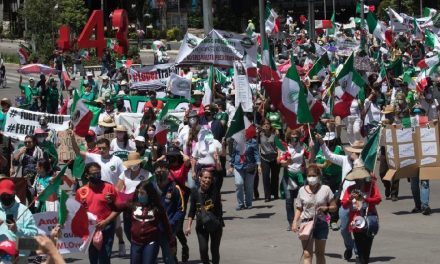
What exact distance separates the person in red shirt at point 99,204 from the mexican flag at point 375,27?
2636 cm

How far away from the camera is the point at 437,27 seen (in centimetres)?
3850

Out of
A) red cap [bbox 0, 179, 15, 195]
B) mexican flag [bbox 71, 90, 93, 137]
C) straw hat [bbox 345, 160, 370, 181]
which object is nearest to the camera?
red cap [bbox 0, 179, 15, 195]

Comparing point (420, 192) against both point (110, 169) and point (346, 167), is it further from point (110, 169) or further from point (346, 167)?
point (110, 169)

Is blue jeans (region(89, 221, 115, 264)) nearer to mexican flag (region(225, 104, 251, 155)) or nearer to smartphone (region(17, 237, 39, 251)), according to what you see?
mexican flag (region(225, 104, 251, 155))

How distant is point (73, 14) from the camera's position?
201ft

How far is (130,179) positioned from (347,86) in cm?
749

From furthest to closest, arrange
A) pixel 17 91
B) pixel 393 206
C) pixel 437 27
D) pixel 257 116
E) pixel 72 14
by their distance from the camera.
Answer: pixel 72 14 < pixel 17 91 < pixel 437 27 < pixel 257 116 < pixel 393 206

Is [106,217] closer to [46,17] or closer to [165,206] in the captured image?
[165,206]

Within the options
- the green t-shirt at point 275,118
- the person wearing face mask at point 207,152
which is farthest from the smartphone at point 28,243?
the green t-shirt at point 275,118

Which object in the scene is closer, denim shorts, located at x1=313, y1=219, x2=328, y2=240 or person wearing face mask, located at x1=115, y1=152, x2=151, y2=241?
denim shorts, located at x1=313, y1=219, x2=328, y2=240

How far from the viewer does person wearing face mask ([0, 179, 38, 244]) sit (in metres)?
10.1

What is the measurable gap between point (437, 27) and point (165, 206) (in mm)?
26582

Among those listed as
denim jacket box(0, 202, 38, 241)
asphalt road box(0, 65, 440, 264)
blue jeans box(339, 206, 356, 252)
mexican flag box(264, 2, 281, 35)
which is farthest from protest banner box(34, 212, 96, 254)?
mexican flag box(264, 2, 281, 35)

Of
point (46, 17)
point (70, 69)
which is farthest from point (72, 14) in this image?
point (70, 69)
